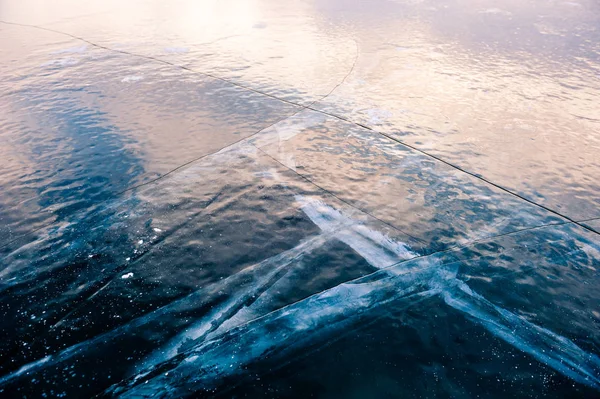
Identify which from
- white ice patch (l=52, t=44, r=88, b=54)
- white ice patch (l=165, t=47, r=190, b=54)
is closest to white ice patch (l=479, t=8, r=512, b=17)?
white ice patch (l=165, t=47, r=190, b=54)

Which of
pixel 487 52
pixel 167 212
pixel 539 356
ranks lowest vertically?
pixel 539 356

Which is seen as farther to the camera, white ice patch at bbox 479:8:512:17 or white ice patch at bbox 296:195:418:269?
white ice patch at bbox 479:8:512:17

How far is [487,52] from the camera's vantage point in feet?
13.5

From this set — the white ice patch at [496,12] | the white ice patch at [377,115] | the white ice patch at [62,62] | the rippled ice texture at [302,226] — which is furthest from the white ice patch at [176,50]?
the white ice patch at [496,12]

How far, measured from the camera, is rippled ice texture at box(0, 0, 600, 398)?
1368 millimetres

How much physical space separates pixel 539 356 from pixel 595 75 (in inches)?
127

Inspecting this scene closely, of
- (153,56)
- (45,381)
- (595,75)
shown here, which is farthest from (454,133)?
(153,56)

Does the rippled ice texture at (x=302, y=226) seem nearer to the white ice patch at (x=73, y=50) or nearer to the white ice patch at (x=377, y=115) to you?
the white ice patch at (x=377, y=115)

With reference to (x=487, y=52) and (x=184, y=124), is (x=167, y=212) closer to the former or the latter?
(x=184, y=124)

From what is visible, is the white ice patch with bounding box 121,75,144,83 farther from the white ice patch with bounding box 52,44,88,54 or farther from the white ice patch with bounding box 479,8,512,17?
the white ice patch with bounding box 479,8,512,17

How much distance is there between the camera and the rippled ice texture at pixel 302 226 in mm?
1368

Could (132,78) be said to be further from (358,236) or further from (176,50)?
(358,236)

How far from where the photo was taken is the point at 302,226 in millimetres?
1977

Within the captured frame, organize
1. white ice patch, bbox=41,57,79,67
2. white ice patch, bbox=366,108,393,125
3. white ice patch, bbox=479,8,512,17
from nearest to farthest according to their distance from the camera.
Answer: white ice patch, bbox=366,108,393,125, white ice patch, bbox=41,57,79,67, white ice patch, bbox=479,8,512,17
